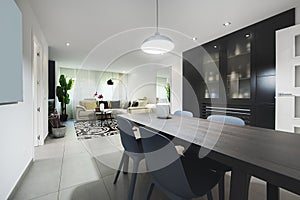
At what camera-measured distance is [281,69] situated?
2.24 meters

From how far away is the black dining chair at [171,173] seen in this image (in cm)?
84

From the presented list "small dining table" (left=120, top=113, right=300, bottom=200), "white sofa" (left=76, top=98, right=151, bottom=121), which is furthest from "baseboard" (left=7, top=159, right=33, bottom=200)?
"white sofa" (left=76, top=98, right=151, bottom=121)

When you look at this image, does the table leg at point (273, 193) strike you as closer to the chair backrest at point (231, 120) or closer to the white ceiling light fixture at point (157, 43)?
the chair backrest at point (231, 120)

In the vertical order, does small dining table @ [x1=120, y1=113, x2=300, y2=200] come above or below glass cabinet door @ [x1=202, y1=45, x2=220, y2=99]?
below

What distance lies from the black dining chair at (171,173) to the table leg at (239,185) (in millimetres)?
212

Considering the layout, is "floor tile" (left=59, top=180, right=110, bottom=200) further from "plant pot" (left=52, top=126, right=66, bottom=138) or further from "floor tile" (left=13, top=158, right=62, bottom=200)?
"plant pot" (left=52, top=126, right=66, bottom=138)

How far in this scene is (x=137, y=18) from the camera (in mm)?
2555

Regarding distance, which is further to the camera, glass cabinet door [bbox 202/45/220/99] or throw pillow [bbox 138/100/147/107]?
throw pillow [bbox 138/100/147/107]

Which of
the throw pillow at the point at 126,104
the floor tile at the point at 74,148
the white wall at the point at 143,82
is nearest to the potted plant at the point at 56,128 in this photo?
the floor tile at the point at 74,148

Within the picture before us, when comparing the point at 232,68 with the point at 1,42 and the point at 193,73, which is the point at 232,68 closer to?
the point at 193,73

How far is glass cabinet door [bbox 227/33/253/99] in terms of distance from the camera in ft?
9.25

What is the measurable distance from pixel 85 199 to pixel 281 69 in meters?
3.12

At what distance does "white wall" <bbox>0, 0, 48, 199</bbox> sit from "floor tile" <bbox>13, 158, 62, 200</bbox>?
12 centimetres

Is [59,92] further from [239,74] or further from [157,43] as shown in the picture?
[239,74]
